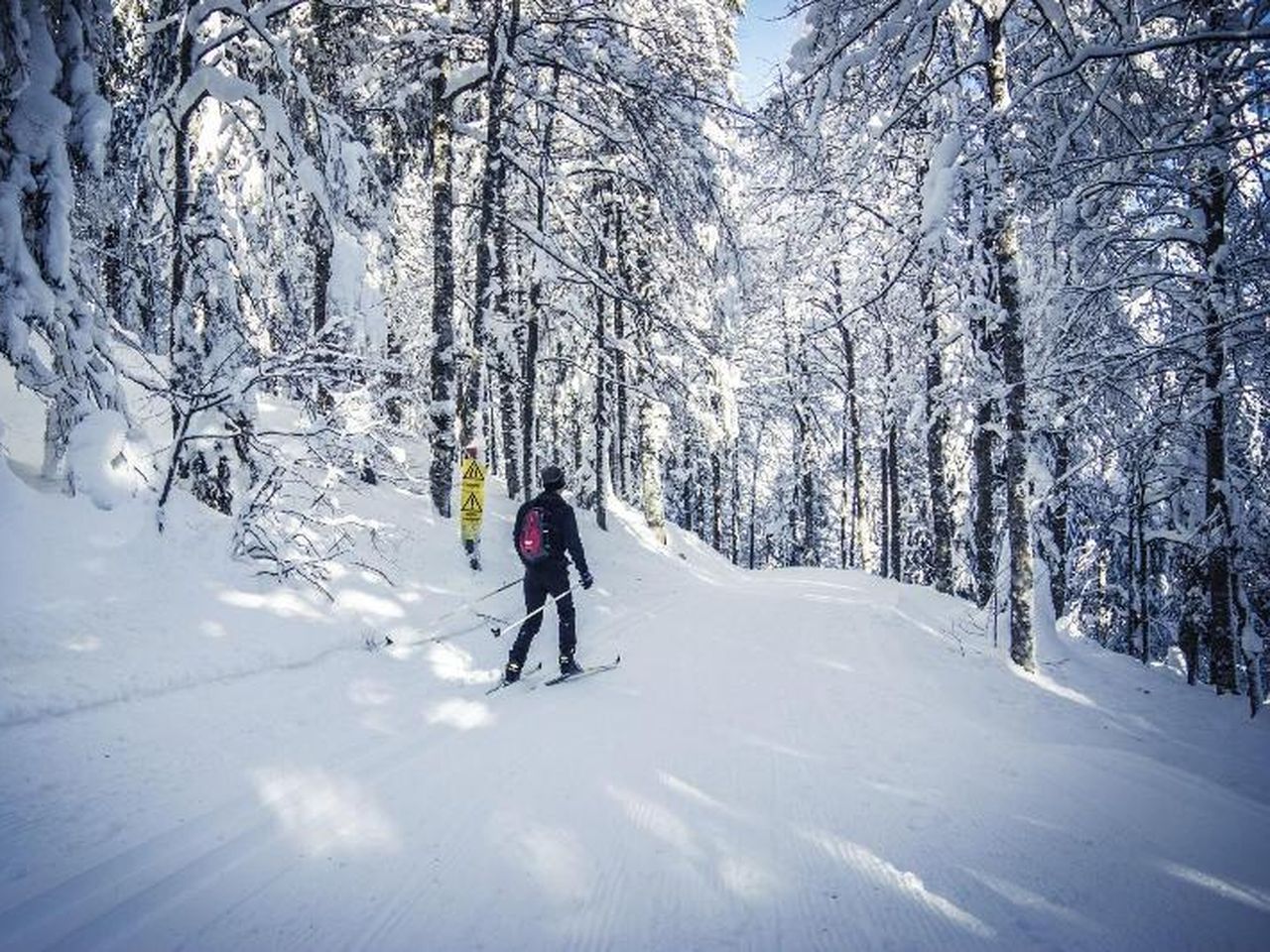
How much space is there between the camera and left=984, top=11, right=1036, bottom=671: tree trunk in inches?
308

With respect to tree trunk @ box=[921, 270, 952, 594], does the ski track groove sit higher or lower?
lower

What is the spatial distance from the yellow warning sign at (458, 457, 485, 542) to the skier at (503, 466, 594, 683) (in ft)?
11.9

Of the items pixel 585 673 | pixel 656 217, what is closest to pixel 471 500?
pixel 585 673

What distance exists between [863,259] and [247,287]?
14.7m

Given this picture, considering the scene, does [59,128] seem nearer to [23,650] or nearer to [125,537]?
[125,537]

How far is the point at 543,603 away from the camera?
6.58 m

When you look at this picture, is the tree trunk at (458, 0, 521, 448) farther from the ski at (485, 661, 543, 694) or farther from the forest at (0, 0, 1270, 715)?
the ski at (485, 661, 543, 694)

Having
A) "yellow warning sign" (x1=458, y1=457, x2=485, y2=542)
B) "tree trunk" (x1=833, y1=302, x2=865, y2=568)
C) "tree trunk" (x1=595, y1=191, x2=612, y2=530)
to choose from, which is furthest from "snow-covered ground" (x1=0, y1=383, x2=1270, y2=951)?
"tree trunk" (x1=833, y1=302, x2=865, y2=568)

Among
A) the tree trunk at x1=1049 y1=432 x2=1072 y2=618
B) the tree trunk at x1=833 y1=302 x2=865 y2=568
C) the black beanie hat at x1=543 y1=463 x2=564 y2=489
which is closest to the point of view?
the black beanie hat at x1=543 y1=463 x2=564 y2=489

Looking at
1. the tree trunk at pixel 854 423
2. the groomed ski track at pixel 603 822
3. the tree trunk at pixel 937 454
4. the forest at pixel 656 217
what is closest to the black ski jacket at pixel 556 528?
the groomed ski track at pixel 603 822

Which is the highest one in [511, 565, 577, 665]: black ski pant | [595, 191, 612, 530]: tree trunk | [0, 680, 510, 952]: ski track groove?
[595, 191, 612, 530]: tree trunk

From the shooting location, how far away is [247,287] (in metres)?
7.79

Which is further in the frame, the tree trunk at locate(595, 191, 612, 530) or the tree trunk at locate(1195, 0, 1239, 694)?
the tree trunk at locate(595, 191, 612, 530)

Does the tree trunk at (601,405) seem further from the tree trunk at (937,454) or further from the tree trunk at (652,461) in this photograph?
the tree trunk at (937,454)
